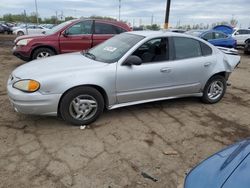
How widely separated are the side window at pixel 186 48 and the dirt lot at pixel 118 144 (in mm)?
1078

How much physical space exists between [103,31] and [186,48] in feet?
14.2

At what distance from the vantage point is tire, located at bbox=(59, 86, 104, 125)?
389 cm

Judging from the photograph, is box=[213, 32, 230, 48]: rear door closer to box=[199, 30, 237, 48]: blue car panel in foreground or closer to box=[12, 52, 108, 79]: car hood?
box=[199, 30, 237, 48]: blue car panel in foreground

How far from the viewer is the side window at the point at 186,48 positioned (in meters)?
4.82

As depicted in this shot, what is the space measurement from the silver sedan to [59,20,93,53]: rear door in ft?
11.4

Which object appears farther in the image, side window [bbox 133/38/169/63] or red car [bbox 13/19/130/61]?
red car [bbox 13/19/130/61]

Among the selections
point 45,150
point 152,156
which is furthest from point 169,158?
point 45,150

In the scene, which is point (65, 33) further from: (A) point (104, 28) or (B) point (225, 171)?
(B) point (225, 171)

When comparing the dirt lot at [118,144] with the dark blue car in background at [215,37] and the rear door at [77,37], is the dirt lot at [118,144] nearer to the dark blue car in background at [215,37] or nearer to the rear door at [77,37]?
the rear door at [77,37]

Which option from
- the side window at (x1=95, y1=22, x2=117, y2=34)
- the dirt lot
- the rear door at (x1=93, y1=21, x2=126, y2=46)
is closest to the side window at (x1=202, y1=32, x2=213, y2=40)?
the rear door at (x1=93, y1=21, x2=126, y2=46)

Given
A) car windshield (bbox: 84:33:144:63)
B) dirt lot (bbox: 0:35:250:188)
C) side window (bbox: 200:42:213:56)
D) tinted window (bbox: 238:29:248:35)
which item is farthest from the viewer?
tinted window (bbox: 238:29:248:35)

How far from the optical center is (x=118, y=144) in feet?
12.0

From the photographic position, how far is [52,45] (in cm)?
801

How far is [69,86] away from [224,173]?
264 centimetres
